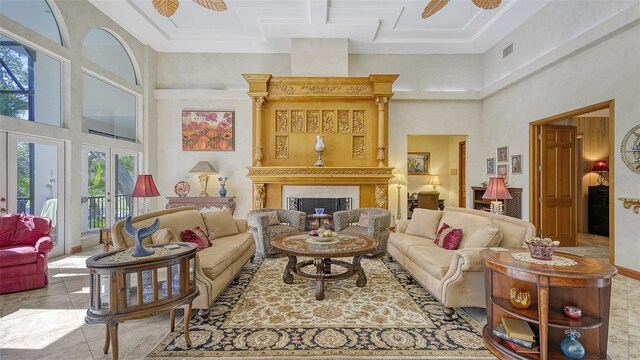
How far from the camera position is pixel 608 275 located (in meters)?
1.81

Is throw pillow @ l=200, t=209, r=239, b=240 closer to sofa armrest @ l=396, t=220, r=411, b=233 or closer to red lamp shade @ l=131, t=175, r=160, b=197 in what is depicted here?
red lamp shade @ l=131, t=175, r=160, b=197

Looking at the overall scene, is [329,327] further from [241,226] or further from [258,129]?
[258,129]

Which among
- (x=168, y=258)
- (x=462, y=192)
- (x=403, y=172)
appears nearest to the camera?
(x=168, y=258)

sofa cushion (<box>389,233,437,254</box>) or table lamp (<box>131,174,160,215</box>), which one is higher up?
table lamp (<box>131,174,160,215</box>)

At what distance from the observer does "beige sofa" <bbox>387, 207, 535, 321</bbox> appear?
8.69ft

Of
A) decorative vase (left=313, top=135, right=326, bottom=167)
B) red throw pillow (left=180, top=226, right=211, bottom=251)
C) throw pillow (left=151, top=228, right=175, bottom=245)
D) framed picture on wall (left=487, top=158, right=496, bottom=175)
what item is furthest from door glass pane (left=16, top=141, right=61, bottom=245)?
framed picture on wall (left=487, top=158, right=496, bottom=175)

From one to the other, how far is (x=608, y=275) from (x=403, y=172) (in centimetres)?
533

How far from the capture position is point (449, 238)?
3.55m

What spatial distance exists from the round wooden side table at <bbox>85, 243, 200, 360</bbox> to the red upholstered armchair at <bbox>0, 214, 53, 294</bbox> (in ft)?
6.85

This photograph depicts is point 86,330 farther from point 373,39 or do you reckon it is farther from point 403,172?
point 373,39

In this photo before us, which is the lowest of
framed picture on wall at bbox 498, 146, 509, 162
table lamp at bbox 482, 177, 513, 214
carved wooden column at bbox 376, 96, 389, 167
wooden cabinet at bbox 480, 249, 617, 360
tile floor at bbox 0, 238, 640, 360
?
tile floor at bbox 0, 238, 640, 360

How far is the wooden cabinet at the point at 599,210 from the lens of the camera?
21.3ft

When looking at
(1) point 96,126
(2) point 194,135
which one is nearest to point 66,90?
(1) point 96,126

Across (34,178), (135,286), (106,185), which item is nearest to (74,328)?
(135,286)
